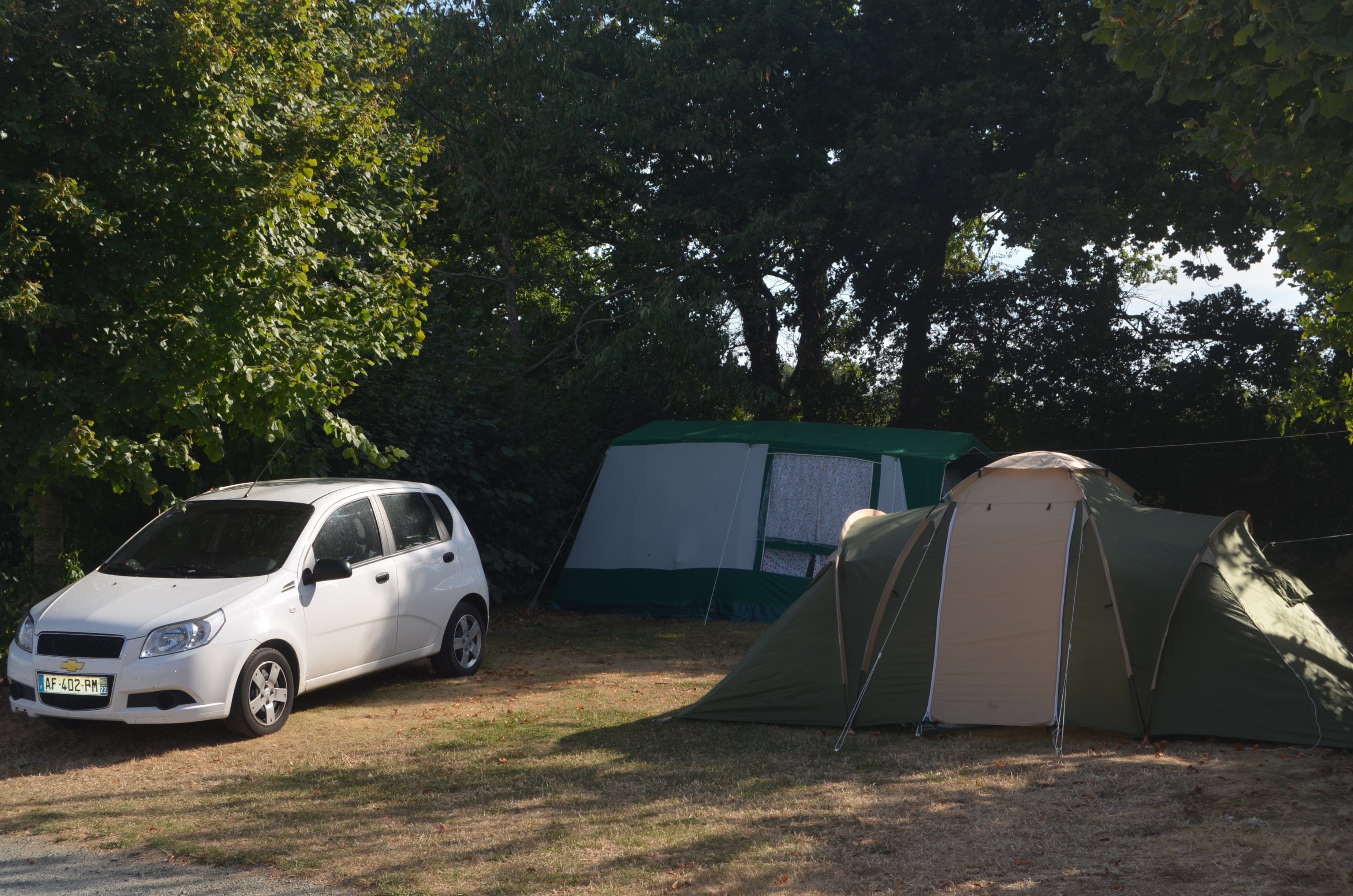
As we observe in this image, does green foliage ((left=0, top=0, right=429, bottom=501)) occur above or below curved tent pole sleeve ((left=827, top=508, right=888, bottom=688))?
above

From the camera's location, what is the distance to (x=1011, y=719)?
7.40 meters

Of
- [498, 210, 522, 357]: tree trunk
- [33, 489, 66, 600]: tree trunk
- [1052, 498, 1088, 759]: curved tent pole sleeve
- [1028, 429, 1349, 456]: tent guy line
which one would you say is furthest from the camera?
[498, 210, 522, 357]: tree trunk

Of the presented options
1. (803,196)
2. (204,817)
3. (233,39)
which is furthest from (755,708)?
(803,196)

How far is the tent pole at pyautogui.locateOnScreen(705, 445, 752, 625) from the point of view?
13305 mm

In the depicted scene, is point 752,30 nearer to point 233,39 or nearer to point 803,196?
point 803,196

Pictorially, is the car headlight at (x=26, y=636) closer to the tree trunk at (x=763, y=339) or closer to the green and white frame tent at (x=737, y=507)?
the green and white frame tent at (x=737, y=507)

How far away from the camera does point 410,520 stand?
9.03 m

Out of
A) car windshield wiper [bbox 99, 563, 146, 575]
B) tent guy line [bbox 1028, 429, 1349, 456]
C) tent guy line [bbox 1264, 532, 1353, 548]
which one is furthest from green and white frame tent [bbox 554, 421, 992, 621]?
car windshield wiper [bbox 99, 563, 146, 575]

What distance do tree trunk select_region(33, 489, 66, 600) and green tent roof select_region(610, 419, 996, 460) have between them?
7.02 meters

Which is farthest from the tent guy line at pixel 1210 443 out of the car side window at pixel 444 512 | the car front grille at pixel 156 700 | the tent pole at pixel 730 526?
the car front grille at pixel 156 700

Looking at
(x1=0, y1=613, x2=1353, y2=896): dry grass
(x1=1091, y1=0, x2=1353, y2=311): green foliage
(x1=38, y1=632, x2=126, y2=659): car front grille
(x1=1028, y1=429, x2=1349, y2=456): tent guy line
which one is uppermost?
(x1=1091, y1=0, x2=1353, y2=311): green foliage

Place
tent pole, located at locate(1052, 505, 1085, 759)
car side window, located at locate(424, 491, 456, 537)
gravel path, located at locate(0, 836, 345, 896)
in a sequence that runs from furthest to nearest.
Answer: car side window, located at locate(424, 491, 456, 537) < tent pole, located at locate(1052, 505, 1085, 759) < gravel path, located at locate(0, 836, 345, 896)

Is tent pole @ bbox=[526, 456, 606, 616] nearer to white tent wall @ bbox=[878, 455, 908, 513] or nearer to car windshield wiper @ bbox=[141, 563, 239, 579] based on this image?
white tent wall @ bbox=[878, 455, 908, 513]

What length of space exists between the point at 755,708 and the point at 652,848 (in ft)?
8.70
